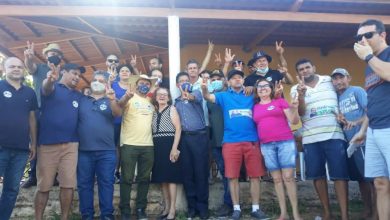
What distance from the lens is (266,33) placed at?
294 inches

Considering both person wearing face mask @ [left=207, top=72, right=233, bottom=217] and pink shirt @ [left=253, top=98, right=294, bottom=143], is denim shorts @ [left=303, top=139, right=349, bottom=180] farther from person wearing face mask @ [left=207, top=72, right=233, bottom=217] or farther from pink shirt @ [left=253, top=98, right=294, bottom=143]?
person wearing face mask @ [left=207, top=72, right=233, bottom=217]

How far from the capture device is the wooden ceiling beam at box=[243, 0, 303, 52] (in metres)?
5.63

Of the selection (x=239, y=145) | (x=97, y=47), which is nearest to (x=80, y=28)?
(x=97, y=47)

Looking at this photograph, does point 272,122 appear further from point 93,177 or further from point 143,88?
point 93,177

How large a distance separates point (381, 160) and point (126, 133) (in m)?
2.95

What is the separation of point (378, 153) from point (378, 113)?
0.37m

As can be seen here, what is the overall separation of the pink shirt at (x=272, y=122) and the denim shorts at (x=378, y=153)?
1143 mm

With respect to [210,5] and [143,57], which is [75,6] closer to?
[210,5]

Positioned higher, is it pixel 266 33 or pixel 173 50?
pixel 266 33

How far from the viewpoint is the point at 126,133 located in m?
4.89

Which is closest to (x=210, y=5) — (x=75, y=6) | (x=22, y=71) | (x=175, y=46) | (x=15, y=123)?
(x=175, y=46)

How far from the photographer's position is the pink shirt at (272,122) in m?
4.54

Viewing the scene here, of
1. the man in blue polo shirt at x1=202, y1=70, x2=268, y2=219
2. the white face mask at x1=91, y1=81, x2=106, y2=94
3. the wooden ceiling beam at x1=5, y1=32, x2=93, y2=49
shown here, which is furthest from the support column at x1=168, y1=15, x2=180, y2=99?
the wooden ceiling beam at x1=5, y1=32, x2=93, y2=49

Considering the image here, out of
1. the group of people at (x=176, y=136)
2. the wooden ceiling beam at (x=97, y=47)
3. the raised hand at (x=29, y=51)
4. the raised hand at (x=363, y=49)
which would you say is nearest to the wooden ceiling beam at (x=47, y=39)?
the wooden ceiling beam at (x=97, y=47)
